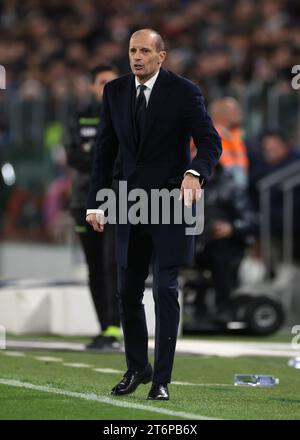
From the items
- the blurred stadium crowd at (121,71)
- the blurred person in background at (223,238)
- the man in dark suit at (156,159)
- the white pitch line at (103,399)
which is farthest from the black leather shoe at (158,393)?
the blurred stadium crowd at (121,71)

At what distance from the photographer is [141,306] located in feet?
27.8

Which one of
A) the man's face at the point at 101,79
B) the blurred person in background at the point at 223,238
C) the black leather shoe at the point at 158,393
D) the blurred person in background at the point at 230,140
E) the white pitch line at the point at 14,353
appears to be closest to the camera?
the black leather shoe at the point at 158,393

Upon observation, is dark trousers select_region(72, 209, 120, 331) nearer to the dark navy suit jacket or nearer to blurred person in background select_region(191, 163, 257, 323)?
blurred person in background select_region(191, 163, 257, 323)

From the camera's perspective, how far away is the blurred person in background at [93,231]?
38.0 ft

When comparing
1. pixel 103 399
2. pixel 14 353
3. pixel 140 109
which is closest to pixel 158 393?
pixel 103 399

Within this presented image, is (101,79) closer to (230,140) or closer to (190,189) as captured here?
(230,140)

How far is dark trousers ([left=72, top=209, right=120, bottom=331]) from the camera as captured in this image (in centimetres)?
1159

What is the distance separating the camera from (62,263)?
19031mm

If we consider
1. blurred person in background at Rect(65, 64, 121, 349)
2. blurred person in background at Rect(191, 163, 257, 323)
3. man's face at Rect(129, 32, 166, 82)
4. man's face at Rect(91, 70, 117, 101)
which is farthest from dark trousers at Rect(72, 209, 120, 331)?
man's face at Rect(129, 32, 166, 82)

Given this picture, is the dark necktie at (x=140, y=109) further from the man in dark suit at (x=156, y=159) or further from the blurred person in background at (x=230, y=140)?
the blurred person in background at (x=230, y=140)

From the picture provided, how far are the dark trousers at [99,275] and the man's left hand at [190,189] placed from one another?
3633mm

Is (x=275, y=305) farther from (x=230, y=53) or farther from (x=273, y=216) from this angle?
(x=230, y=53)
